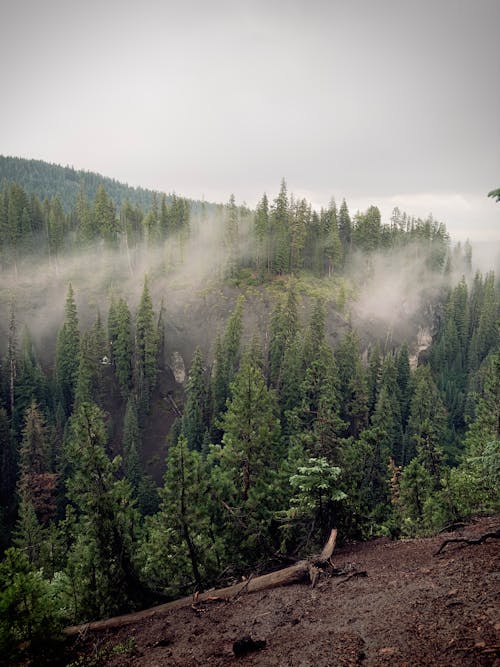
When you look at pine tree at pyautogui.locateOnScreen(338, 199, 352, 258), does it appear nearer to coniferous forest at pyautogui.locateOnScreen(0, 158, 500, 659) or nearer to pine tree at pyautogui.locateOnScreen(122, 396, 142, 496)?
coniferous forest at pyautogui.locateOnScreen(0, 158, 500, 659)

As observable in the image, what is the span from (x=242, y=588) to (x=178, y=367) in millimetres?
60781

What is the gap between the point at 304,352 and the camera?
56500mm

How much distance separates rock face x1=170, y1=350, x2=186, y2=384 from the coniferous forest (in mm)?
375

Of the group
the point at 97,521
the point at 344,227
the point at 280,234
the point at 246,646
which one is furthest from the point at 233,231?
the point at 246,646

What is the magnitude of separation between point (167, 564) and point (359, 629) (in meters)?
12.0

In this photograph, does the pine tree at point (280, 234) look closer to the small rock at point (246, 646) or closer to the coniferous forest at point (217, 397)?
the coniferous forest at point (217, 397)

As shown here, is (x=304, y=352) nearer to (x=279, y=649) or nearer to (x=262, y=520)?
(x=262, y=520)

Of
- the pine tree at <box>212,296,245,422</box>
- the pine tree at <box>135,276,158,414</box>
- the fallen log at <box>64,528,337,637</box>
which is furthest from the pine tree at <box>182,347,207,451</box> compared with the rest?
the fallen log at <box>64,528,337,637</box>

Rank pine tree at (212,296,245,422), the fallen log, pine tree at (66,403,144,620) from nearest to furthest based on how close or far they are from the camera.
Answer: the fallen log → pine tree at (66,403,144,620) → pine tree at (212,296,245,422)

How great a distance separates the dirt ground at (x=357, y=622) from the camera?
700 cm

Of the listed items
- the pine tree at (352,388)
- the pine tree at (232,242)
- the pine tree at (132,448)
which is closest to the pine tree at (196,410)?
the pine tree at (132,448)

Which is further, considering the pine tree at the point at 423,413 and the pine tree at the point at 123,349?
the pine tree at the point at 123,349

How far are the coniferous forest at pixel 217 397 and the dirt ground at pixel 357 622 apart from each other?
239 centimetres

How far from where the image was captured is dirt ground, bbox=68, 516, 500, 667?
7004 mm
